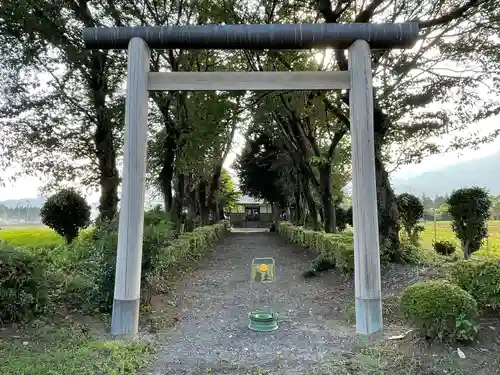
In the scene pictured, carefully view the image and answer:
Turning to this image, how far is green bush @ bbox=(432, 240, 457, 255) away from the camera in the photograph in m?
12.2

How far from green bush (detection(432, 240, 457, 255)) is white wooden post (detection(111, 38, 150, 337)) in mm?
10818

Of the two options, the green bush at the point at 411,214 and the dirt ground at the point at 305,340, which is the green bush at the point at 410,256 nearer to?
the dirt ground at the point at 305,340

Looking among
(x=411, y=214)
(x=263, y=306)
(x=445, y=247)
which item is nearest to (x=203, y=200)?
(x=411, y=214)

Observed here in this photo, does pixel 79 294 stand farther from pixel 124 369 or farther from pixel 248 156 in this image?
pixel 248 156

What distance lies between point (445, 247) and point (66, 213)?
1255 centimetres

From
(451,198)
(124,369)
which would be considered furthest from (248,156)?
(124,369)

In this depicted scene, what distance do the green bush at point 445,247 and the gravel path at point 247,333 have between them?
19.9 feet

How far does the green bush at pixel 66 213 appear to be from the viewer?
1285 cm

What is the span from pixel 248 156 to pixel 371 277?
22481 millimetres

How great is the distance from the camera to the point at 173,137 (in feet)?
37.2

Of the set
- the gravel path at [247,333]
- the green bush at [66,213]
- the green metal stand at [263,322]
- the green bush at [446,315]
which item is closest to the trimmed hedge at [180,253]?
the gravel path at [247,333]

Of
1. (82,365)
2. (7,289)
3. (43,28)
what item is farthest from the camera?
(43,28)

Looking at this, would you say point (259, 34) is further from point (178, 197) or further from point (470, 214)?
point (178, 197)

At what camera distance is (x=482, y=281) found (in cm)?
417
